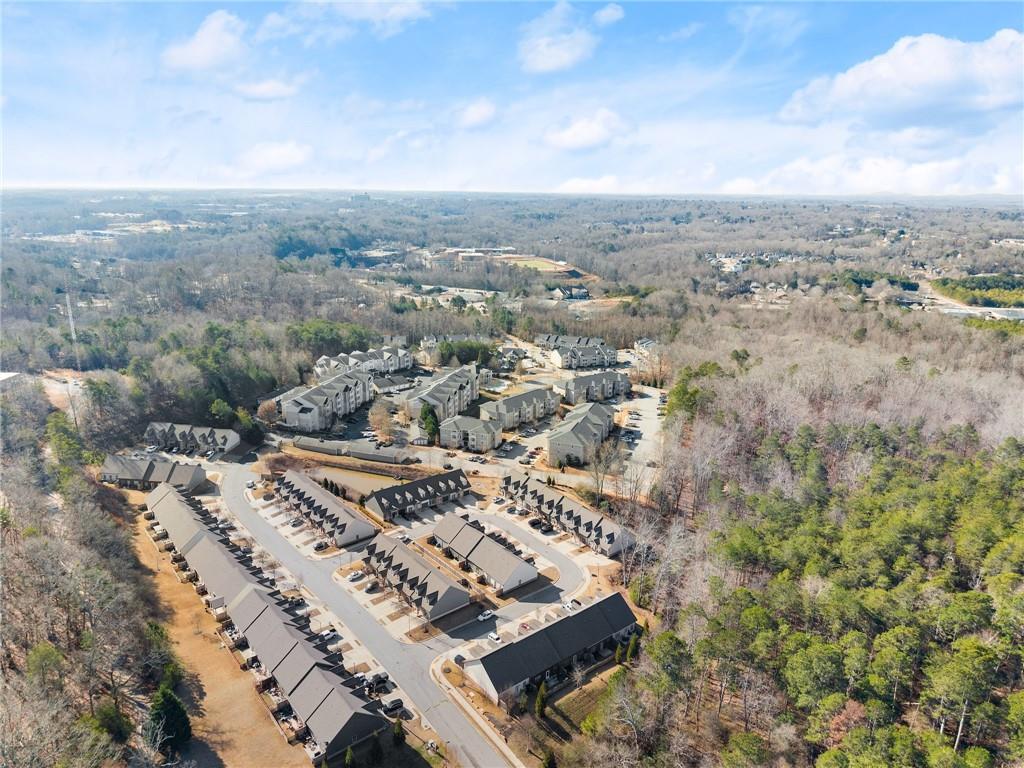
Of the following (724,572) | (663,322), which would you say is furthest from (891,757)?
(663,322)

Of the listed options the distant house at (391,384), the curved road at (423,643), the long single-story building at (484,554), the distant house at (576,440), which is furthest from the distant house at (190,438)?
the distant house at (576,440)

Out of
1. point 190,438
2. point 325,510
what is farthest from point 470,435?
point 190,438

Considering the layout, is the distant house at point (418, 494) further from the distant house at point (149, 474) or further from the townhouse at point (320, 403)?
the townhouse at point (320, 403)

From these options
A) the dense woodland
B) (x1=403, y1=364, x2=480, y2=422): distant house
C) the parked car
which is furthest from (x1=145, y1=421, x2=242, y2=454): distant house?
the parked car

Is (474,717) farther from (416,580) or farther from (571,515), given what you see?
(571,515)

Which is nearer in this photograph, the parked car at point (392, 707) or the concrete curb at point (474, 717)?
the concrete curb at point (474, 717)

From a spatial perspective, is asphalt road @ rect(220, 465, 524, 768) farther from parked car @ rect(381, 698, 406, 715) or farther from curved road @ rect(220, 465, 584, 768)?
parked car @ rect(381, 698, 406, 715)

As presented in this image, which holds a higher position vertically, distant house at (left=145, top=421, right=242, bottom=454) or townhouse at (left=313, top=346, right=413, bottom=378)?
townhouse at (left=313, top=346, right=413, bottom=378)
